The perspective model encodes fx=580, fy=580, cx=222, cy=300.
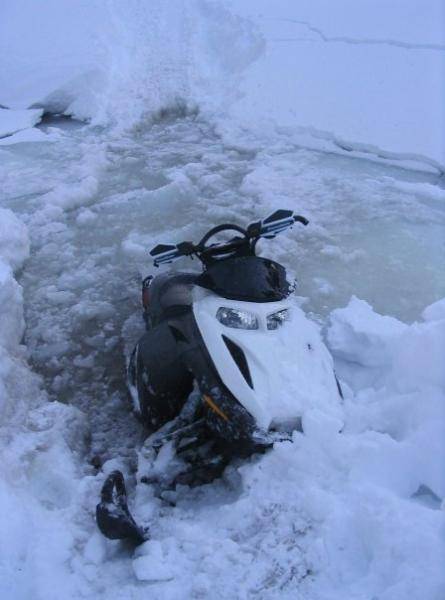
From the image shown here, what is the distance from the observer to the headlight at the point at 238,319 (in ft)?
10.2

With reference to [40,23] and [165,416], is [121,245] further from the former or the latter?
[40,23]

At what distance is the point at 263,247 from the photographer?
587cm

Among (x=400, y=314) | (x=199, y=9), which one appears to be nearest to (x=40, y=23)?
(x=199, y=9)

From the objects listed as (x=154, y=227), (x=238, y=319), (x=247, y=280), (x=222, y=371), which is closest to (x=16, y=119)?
(x=154, y=227)

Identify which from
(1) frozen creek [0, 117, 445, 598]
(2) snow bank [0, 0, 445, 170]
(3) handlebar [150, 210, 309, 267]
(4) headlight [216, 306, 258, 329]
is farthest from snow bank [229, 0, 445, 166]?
(4) headlight [216, 306, 258, 329]

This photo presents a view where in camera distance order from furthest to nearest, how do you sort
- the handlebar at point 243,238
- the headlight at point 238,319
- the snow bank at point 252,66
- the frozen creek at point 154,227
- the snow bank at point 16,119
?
the snow bank at point 16,119 → the snow bank at point 252,66 → the frozen creek at point 154,227 → the handlebar at point 243,238 → the headlight at point 238,319

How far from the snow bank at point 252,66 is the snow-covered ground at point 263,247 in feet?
0.15

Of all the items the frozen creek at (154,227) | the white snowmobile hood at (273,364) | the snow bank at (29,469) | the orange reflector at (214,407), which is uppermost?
the white snowmobile hood at (273,364)

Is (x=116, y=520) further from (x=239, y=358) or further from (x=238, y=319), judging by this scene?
(x=238, y=319)

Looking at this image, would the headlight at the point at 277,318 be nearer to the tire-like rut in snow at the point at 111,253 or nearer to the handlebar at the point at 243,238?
the handlebar at the point at 243,238

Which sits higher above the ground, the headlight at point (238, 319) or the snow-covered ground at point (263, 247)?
the headlight at point (238, 319)

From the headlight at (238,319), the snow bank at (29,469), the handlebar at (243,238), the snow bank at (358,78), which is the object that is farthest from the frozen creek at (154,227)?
the handlebar at (243,238)

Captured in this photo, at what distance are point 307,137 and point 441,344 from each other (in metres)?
5.52

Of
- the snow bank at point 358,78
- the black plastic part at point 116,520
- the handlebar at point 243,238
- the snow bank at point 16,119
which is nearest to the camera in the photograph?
the black plastic part at point 116,520
